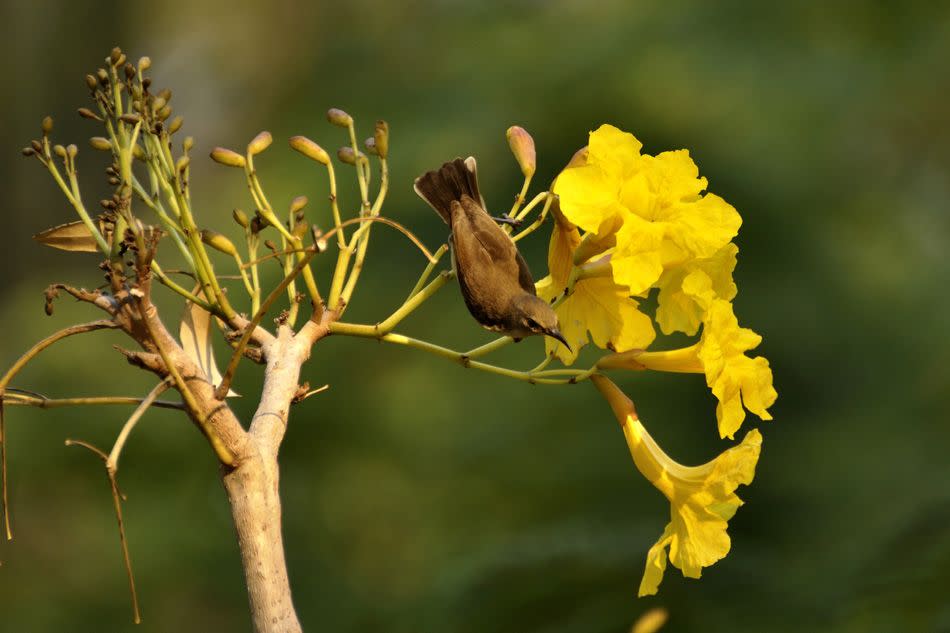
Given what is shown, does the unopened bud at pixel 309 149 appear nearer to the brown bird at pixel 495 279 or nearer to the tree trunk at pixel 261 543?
the brown bird at pixel 495 279

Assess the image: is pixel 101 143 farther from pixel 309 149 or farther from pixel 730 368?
pixel 730 368

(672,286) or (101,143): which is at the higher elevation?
(101,143)

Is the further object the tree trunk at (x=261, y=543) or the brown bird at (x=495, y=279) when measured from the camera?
the brown bird at (x=495, y=279)

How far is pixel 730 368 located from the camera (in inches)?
24.1

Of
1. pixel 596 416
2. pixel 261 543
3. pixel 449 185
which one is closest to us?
pixel 261 543

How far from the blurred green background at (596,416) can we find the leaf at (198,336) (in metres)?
1.24

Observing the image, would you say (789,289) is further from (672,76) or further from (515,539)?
(515,539)

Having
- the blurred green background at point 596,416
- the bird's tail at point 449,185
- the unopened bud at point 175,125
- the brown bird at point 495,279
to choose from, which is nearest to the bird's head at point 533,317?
the brown bird at point 495,279

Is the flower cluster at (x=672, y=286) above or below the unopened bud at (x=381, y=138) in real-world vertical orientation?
below

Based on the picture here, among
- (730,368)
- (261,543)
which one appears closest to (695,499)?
(730,368)

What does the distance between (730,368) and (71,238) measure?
1.20ft

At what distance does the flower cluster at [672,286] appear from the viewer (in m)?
0.60

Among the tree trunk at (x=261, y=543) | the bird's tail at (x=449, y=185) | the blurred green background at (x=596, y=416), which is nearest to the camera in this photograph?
the tree trunk at (x=261, y=543)

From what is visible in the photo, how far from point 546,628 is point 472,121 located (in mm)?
1362
